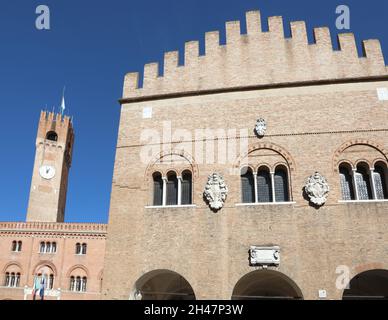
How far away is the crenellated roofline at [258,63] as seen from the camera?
41.9ft

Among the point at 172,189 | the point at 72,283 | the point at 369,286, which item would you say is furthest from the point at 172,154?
the point at 72,283

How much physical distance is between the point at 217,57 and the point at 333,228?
718 centimetres

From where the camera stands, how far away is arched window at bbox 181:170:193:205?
39.7 feet

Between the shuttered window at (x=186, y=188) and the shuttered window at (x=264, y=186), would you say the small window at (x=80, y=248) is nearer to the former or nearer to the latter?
the shuttered window at (x=186, y=188)

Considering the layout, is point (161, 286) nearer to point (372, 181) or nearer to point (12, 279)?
point (372, 181)

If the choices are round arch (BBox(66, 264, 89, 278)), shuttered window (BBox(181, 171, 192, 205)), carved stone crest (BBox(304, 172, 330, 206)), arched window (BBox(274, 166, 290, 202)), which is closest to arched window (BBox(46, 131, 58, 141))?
round arch (BBox(66, 264, 89, 278))

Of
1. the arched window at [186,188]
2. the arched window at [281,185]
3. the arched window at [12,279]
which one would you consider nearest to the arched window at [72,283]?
the arched window at [12,279]

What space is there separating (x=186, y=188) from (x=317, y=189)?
4.08 metres

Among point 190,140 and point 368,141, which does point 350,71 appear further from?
point 190,140

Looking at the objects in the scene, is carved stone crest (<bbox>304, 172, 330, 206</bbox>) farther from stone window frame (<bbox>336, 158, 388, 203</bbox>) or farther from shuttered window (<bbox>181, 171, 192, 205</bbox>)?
shuttered window (<bbox>181, 171, 192, 205</bbox>)

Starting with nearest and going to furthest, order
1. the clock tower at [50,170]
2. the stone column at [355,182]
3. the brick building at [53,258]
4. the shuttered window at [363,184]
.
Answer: the stone column at [355,182]
the shuttered window at [363,184]
the brick building at [53,258]
the clock tower at [50,170]

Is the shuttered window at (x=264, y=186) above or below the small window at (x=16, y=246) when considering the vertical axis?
below

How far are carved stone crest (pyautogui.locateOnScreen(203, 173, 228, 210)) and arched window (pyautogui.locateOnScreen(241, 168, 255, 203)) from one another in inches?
25.3

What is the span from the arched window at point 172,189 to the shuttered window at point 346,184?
5.19 m
